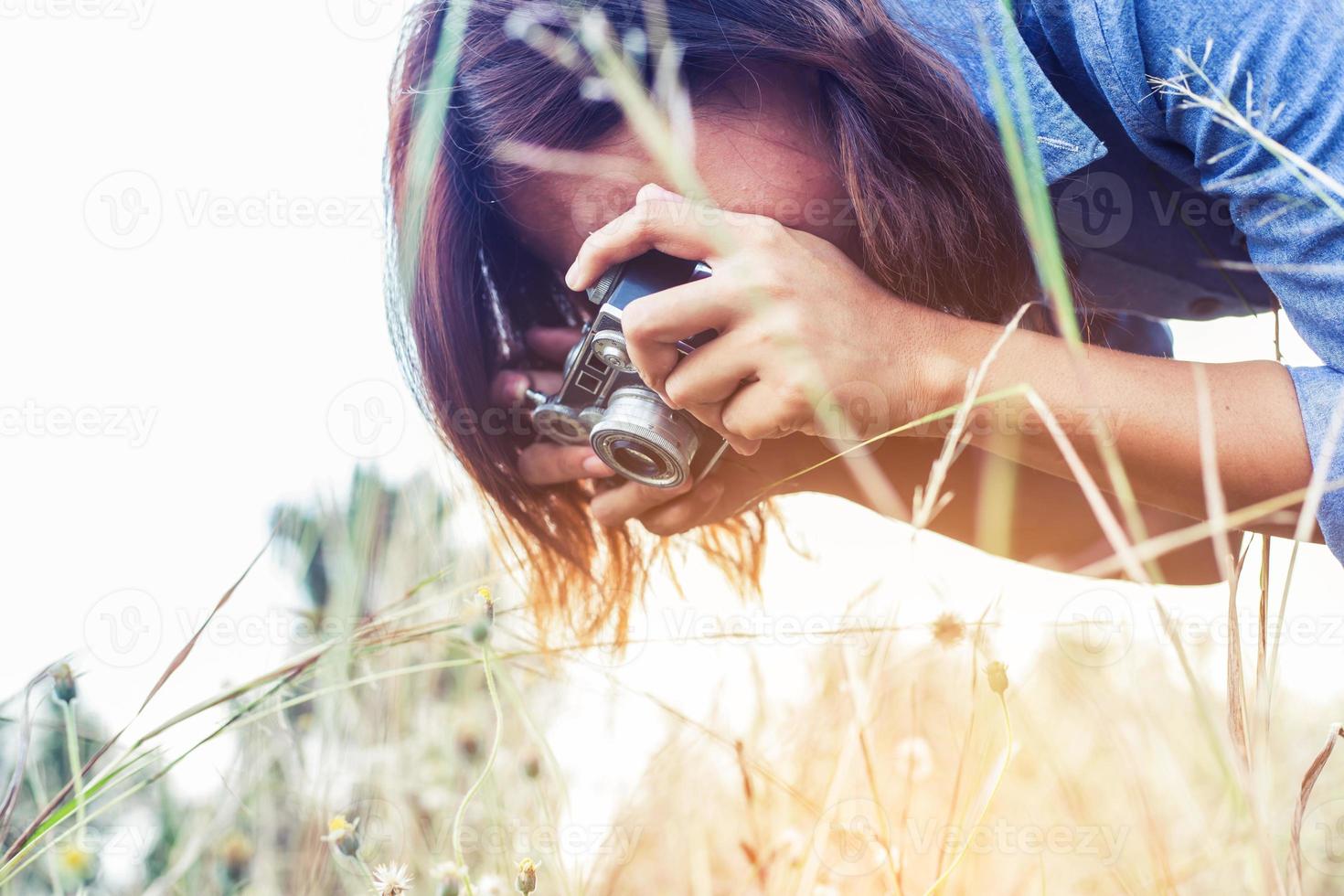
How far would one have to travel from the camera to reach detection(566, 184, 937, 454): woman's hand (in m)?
0.71

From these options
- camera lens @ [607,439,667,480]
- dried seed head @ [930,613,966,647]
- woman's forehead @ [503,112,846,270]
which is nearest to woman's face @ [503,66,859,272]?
woman's forehead @ [503,112,846,270]

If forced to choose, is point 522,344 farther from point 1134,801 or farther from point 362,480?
point 1134,801

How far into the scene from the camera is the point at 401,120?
1.02m

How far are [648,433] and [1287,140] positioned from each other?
589mm

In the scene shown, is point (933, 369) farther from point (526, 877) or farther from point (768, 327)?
point (526, 877)

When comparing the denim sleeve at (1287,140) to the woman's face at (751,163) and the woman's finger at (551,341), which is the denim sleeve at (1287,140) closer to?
the woman's face at (751,163)

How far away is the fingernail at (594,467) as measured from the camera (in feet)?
3.66

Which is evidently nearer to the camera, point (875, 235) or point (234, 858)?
point (234, 858)

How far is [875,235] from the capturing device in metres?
0.84

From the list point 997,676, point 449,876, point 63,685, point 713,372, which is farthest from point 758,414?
point 63,685

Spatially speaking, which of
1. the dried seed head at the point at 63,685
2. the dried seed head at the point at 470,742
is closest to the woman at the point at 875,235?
the dried seed head at the point at 470,742

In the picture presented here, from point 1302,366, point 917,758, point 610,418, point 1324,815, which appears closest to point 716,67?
point 610,418

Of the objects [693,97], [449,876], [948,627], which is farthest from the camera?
[693,97]

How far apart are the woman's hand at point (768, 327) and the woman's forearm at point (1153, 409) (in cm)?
5
